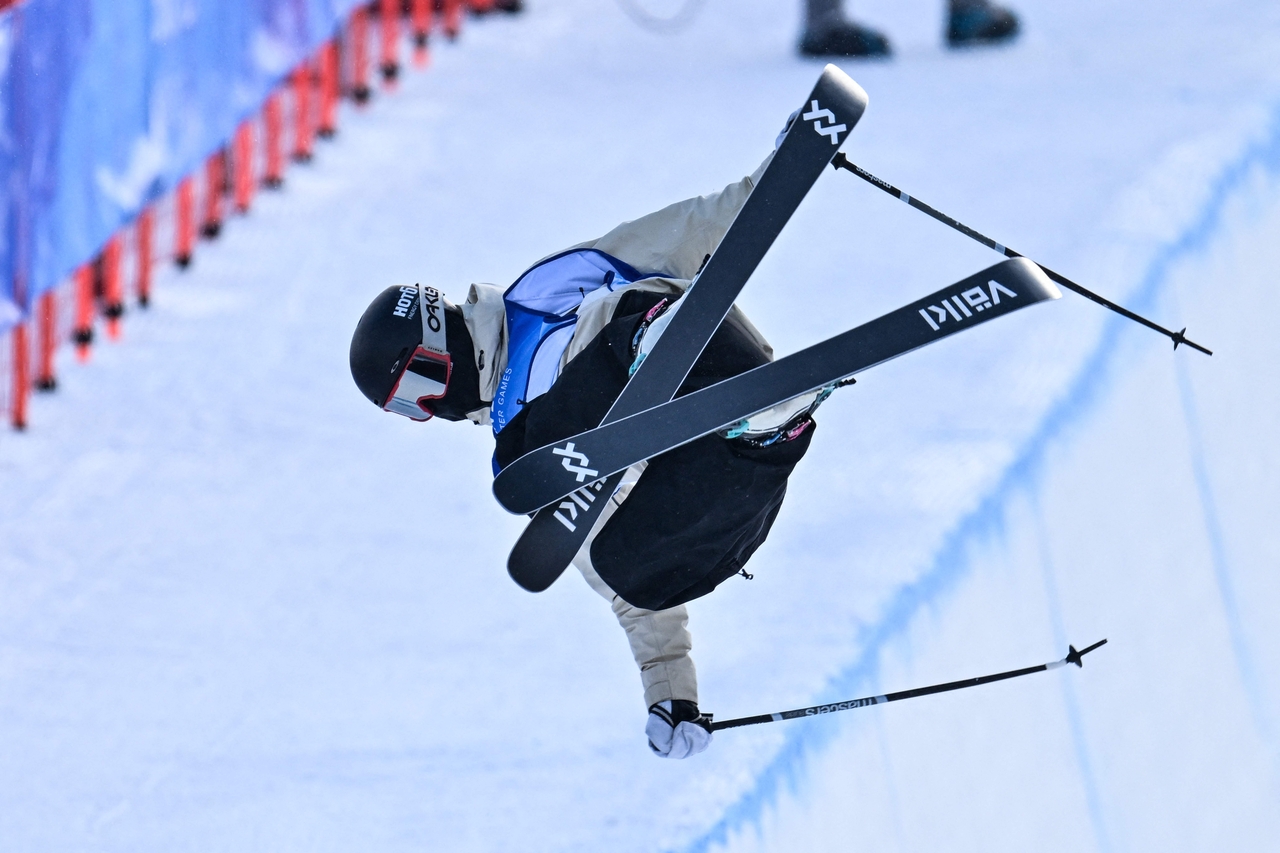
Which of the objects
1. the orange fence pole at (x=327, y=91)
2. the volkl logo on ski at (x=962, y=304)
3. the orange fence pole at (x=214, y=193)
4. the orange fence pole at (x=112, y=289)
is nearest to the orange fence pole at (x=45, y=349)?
the orange fence pole at (x=112, y=289)

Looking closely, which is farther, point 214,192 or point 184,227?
point 214,192

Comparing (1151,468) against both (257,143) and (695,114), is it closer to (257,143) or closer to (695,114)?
(695,114)

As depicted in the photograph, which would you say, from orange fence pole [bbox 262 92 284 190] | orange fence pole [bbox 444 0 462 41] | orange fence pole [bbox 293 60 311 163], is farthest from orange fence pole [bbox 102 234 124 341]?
orange fence pole [bbox 444 0 462 41]

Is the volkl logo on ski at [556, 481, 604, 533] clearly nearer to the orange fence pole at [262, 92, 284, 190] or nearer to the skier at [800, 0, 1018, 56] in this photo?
the orange fence pole at [262, 92, 284, 190]

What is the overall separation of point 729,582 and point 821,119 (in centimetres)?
179

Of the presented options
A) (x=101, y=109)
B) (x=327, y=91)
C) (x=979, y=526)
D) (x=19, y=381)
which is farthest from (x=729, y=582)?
(x=327, y=91)

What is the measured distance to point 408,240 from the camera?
5672 mm

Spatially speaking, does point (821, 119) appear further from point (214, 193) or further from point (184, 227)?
point (214, 193)

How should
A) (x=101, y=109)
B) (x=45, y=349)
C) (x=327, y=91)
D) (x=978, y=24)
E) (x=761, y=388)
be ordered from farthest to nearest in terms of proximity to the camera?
1. (x=978, y=24)
2. (x=327, y=91)
3. (x=45, y=349)
4. (x=101, y=109)
5. (x=761, y=388)

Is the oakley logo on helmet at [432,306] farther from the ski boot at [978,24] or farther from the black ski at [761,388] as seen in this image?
the ski boot at [978,24]

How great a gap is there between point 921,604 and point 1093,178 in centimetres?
274

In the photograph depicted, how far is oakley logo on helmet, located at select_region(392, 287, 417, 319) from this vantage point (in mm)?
2701

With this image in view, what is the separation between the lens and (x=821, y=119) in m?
2.48

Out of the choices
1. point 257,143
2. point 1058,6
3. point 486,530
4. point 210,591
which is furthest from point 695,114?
point 210,591
